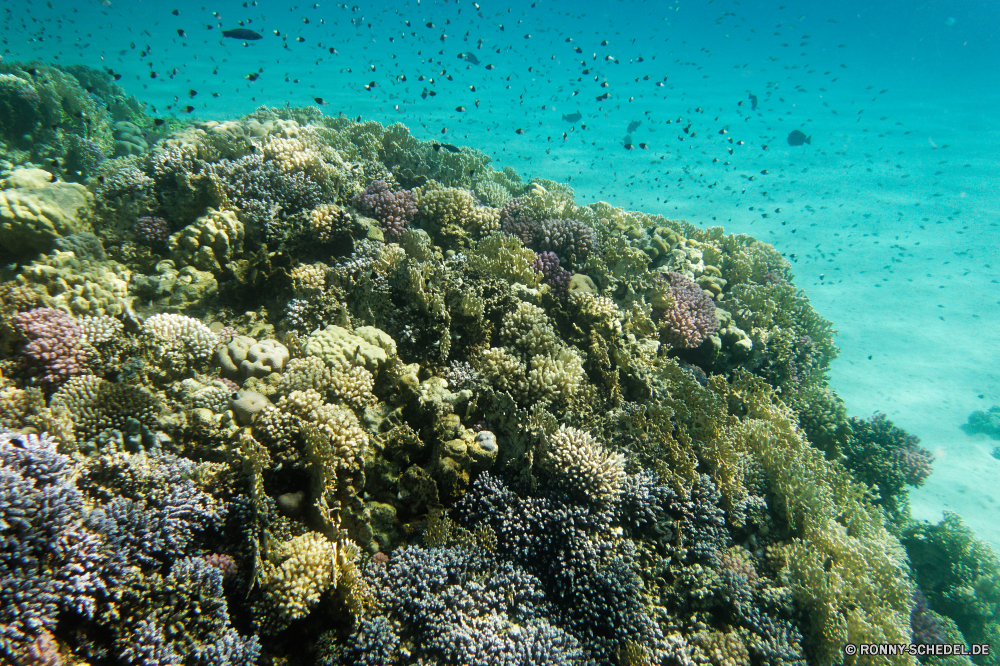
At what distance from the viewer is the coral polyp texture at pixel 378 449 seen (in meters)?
3.31

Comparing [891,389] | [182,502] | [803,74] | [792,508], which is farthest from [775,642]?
[803,74]

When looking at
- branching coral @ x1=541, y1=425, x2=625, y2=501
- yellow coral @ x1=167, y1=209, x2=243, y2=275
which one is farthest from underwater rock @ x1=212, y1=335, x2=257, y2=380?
branching coral @ x1=541, y1=425, x2=625, y2=501

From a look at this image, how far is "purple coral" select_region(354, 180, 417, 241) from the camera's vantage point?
7367mm

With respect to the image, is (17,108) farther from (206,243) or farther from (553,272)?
(553,272)

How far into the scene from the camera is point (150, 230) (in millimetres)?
6605

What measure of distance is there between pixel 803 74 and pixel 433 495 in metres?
104

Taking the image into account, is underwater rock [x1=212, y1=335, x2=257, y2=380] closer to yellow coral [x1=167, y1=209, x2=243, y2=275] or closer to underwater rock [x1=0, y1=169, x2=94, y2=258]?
yellow coral [x1=167, y1=209, x2=243, y2=275]

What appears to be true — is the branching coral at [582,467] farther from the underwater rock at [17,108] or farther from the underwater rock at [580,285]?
the underwater rock at [17,108]

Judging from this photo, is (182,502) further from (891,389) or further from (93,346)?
(891,389)

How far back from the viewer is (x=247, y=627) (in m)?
3.37

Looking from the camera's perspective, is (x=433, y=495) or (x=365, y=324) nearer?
(x=433, y=495)

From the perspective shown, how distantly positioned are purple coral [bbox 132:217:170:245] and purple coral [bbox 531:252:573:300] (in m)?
6.14

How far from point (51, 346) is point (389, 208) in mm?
4829

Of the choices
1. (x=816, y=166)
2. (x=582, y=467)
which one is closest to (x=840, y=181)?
(x=816, y=166)
